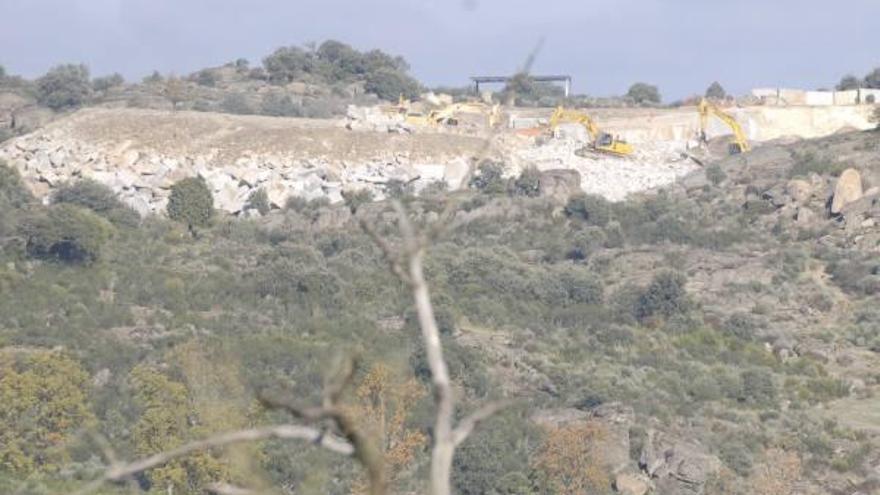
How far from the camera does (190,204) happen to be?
223ft

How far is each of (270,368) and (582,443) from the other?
929 cm

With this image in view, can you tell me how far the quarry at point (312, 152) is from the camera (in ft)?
238

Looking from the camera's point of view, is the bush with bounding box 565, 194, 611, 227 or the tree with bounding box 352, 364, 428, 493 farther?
the bush with bounding box 565, 194, 611, 227

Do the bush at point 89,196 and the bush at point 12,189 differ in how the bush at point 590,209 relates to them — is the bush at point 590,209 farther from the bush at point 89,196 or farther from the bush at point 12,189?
the bush at point 12,189

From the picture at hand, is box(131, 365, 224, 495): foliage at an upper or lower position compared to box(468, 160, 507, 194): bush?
upper

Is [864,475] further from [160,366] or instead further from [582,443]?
[160,366]

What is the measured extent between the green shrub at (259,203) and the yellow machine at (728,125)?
709 inches

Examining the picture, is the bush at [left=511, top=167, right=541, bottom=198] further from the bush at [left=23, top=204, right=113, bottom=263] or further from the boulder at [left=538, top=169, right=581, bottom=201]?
the bush at [left=23, top=204, right=113, bottom=263]

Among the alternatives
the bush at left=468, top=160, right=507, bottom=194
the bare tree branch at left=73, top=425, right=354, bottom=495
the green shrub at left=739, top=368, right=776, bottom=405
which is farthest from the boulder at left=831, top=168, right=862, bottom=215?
the bare tree branch at left=73, top=425, right=354, bottom=495

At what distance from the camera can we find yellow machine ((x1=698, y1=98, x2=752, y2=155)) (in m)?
79.7

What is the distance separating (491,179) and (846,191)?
12.4 m

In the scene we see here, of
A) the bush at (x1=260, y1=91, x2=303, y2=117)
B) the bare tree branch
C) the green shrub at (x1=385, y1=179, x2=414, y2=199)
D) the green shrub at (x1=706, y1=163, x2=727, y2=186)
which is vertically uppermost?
the bare tree branch

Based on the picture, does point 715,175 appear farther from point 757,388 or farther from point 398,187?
point 757,388

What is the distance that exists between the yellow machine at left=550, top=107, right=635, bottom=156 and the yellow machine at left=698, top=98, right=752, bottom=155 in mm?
3653
